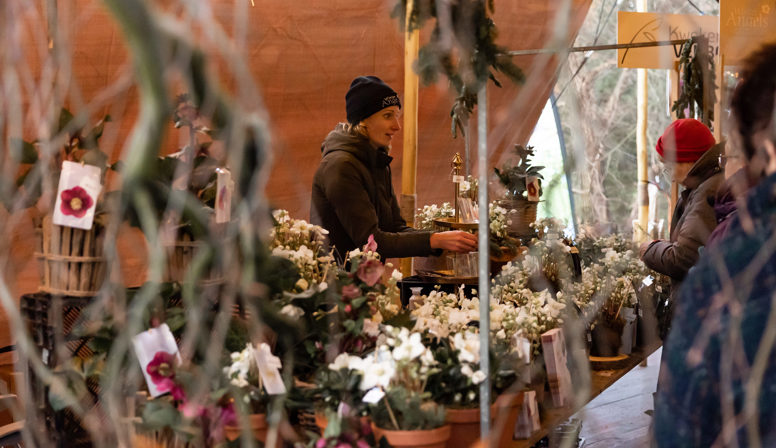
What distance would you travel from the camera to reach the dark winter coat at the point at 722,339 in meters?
1.15

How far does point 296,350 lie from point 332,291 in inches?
6.1

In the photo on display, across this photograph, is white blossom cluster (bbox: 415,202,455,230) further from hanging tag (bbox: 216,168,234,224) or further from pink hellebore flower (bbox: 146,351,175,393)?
pink hellebore flower (bbox: 146,351,175,393)

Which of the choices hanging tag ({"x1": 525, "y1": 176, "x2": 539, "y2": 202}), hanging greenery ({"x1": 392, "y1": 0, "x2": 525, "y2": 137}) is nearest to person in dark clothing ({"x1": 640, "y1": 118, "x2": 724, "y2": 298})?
hanging tag ({"x1": 525, "y1": 176, "x2": 539, "y2": 202})

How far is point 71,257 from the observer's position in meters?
1.87

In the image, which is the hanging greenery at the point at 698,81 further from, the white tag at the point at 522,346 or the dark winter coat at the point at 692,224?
the white tag at the point at 522,346

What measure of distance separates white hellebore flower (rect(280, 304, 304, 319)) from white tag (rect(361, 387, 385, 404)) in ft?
0.94

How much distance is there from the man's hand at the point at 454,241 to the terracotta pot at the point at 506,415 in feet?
3.27

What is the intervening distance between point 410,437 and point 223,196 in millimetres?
640

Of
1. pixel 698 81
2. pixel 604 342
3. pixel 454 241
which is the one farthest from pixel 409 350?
pixel 698 81

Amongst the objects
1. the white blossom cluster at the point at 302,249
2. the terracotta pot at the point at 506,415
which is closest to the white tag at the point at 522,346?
the terracotta pot at the point at 506,415

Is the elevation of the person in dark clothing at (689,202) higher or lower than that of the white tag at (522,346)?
higher

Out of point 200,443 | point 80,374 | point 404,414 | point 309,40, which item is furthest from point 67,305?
point 309,40

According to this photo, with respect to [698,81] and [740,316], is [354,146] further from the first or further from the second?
[740,316]

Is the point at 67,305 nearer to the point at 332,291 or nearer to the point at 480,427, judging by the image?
the point at 332,291
